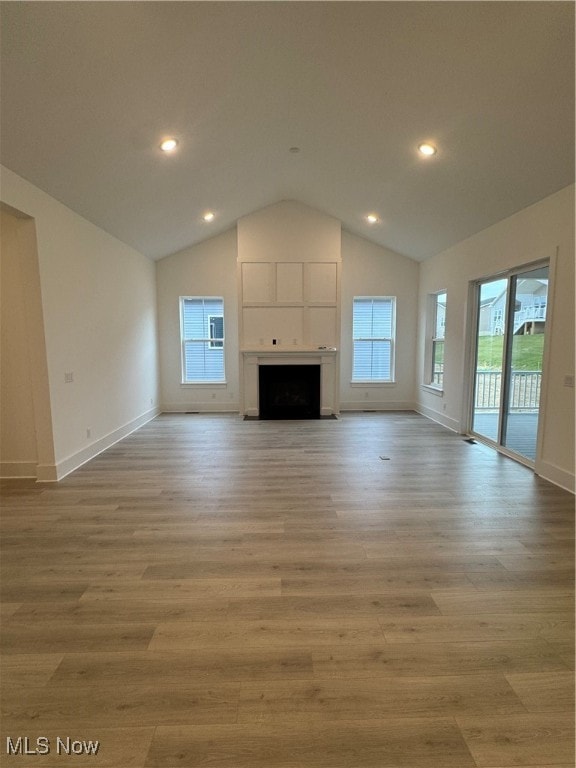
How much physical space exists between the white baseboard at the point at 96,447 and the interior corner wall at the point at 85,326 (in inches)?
0.4

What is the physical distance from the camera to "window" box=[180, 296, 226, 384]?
269 inches

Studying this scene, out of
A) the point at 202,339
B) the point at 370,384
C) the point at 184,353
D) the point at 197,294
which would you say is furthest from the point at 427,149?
the point at 184,353

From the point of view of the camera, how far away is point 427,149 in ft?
11.2

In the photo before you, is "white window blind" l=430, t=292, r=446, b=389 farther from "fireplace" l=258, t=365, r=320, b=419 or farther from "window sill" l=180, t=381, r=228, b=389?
"window sill" l=180, t=381, r=228, b=389

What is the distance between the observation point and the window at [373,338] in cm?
690

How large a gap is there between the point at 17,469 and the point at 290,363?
4019 mm

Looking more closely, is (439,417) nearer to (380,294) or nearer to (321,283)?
(380,294)

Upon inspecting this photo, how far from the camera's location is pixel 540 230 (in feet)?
11.6

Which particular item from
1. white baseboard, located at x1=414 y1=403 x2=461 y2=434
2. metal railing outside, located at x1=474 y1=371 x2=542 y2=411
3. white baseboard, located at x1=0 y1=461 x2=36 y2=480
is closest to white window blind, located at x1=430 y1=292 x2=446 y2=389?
white baseboard, located at x1=414 y1=403 x2=461 y2=434

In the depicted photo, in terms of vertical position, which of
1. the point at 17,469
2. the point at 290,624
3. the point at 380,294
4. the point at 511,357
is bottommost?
the point at 290,624

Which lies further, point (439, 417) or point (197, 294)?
point (197, 294)

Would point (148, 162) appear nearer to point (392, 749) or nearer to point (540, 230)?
point (540, 230)

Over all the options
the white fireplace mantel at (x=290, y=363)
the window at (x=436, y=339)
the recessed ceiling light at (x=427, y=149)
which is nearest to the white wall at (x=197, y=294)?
the white fireplace mantel at (x=290, y=363)

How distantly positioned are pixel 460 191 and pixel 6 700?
17.2ft
